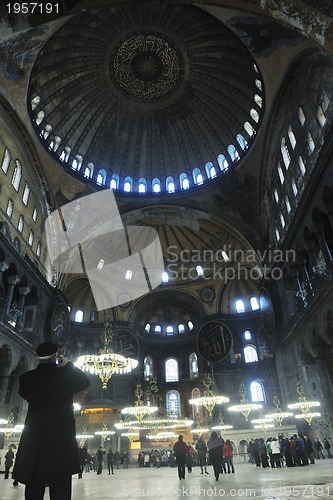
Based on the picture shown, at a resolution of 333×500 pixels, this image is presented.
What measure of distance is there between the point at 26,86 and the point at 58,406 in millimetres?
15585

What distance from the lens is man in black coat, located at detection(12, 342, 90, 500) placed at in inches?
89.0

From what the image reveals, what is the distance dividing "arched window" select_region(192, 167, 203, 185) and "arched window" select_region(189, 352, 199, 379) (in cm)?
1431

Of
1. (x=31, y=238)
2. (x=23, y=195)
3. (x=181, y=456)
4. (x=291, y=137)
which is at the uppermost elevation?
(x=291, y=137)

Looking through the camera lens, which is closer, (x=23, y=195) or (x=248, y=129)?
(x=23, y=195)

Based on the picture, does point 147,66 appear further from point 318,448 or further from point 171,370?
point 171,370

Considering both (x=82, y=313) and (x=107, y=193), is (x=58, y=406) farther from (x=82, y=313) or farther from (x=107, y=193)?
(x=82, y=313)

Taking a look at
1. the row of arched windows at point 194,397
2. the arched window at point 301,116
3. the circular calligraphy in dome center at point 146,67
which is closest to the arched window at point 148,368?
the row of arched windows at point 194,397

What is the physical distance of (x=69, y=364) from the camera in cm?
265

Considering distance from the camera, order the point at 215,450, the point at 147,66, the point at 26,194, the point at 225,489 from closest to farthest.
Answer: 1. the point at 225,489
2. the point at 215,450
3. the point at 26,194
4. the point at 147,66

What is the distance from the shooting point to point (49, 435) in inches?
92.5

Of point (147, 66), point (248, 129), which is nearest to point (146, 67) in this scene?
point (147, 66)

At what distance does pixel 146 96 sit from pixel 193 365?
67.5 ft

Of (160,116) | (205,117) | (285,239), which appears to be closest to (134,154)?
(160,116)

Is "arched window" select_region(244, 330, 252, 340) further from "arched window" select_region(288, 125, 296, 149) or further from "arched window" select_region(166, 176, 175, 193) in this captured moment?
"arched window" select_region(288, 125, 296, 149)
